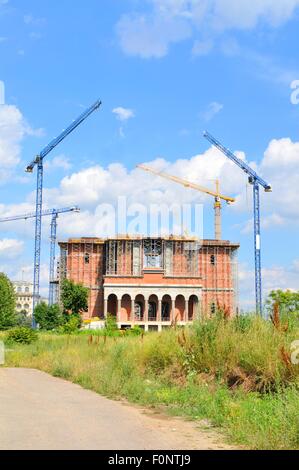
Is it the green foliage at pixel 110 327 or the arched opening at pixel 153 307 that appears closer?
the green foliage at pixel 110 327

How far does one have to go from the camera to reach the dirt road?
7023 millimetres

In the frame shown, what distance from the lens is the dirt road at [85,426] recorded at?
7.02 m

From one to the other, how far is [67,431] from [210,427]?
231 cm

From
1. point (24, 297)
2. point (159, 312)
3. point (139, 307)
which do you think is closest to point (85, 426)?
point (159, 312)

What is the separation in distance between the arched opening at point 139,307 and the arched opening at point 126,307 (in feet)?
4.70

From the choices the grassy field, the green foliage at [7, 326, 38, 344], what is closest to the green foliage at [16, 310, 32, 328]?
the green foliage at [7, 326, 38, 344]

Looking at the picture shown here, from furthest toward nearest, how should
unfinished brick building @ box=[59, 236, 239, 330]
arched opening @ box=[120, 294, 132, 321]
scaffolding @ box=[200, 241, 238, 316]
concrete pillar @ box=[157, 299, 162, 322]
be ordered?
scaffolding @ box=[200, 241, 238, 316]
arched opening @ box=[120, 294, 132, 321]
unfinished brick building @ box=[59, 236, 239, 330]
concrete pillar @ box=[157, 299, 162, 322]

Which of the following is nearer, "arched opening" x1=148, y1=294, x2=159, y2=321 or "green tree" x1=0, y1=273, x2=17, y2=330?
"green tree" x1=0, y1=273, x2=17, y2=330

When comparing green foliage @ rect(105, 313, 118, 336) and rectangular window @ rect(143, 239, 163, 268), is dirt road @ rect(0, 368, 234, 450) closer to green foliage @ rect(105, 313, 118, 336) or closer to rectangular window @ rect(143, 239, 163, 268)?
green foliage @ rect(105, 313, 118, 336)

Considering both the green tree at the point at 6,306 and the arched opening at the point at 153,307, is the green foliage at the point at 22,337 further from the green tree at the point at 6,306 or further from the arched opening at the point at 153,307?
the arched opening at the point at 153,307

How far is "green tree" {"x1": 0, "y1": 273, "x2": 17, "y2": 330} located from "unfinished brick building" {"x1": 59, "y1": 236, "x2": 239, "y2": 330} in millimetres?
18189

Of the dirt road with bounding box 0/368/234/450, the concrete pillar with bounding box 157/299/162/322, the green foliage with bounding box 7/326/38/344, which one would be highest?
the dirt road with bounding box 0/368/234/450

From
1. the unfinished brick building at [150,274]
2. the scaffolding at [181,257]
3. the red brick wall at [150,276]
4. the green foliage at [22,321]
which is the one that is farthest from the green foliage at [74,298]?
the scaffolding at [181,257]

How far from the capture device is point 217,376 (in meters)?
12.3
